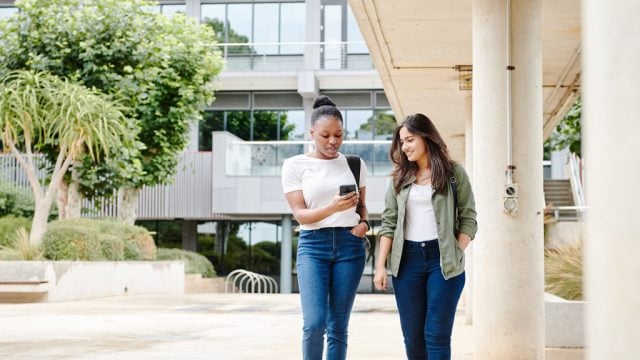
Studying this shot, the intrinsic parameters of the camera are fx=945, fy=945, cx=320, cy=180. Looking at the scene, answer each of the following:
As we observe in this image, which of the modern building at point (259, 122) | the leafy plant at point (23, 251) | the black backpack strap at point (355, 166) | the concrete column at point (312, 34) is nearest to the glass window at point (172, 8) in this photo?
the modern building at point (259, 122)

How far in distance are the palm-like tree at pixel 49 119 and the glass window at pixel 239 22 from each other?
15267 millimetres

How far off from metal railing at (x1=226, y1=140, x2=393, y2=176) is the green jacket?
74.4 ft

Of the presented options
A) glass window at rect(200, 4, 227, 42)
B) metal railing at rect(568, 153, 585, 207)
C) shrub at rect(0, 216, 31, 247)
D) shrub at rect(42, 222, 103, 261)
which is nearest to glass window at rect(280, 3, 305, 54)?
glass window at rect(200, 4, 227, 42)

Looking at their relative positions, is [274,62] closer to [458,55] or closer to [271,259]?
[271,259]

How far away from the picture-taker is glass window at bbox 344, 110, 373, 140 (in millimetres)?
35781

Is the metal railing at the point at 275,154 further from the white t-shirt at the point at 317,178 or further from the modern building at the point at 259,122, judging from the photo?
the white t-shirt at the point at 317,178

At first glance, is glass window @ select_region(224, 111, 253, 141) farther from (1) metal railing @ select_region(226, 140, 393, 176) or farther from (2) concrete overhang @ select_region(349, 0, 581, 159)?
(2) concrete overhang @ select_region(349, 0, 581, 159)

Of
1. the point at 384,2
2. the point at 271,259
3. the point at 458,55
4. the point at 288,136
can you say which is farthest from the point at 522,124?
the point at 288,136

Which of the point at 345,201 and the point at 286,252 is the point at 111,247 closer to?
the point at 286,252

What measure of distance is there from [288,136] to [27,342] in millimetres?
26950

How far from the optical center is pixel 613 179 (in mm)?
1380

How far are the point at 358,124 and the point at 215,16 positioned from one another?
693cm

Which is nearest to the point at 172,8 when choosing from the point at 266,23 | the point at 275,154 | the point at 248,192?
the point at 266,23

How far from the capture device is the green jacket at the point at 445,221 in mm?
4777
